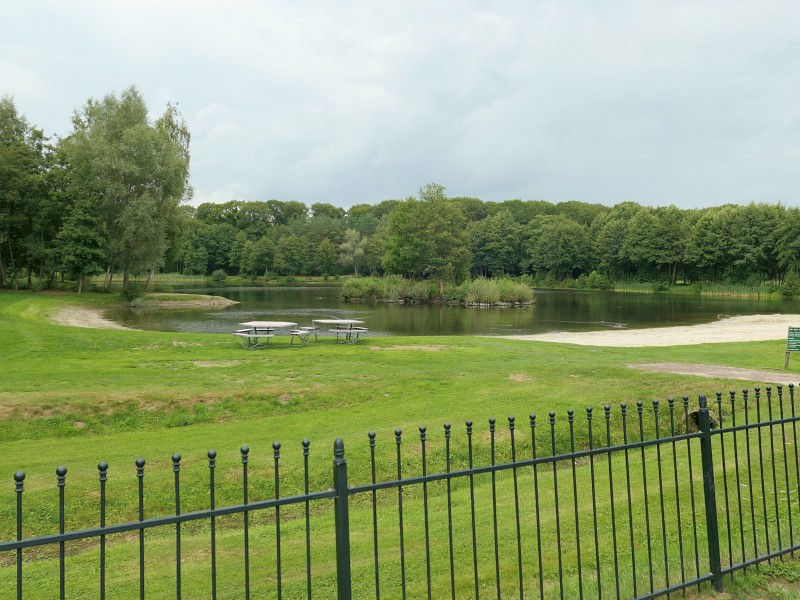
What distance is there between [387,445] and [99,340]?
16083 mm

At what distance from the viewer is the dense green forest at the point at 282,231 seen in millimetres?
47206

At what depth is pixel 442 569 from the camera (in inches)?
214

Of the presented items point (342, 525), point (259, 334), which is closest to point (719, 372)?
point (342, 525)

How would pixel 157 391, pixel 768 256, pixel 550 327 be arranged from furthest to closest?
pixel 768 256, pixel 550 327, pixel 157 391

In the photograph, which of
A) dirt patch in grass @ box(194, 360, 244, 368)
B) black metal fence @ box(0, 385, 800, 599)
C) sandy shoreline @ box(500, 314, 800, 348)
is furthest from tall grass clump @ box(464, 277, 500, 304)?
black metal fence @ box(0, 385, 800, 599)

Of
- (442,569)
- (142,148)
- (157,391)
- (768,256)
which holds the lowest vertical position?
(442,569)

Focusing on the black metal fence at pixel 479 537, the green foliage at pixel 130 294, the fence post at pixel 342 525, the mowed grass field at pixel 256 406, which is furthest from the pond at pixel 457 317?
the fence post at pixel 342 525

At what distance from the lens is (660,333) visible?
32062 millimetres

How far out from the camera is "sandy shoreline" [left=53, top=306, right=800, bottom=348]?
27.6 m

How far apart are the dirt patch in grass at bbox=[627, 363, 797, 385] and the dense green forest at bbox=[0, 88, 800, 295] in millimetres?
42038

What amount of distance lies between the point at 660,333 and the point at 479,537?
96.6 ft

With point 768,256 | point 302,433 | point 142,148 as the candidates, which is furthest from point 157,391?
point 768,256

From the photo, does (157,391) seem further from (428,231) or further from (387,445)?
(428,231)

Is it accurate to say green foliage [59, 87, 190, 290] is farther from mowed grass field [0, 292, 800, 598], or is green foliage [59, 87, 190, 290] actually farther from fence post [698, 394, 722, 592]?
fence post [698, 394, 722, 592]
